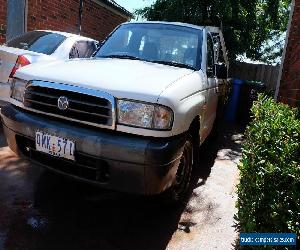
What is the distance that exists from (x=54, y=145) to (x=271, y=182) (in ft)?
5.94

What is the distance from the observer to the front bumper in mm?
3025

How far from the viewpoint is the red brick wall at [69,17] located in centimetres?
1051

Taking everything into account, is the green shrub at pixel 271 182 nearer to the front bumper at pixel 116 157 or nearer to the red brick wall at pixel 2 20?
the front bumper at pixel 116 157

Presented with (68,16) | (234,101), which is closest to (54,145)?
(234,101)

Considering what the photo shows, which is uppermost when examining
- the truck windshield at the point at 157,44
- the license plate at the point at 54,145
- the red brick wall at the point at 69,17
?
the red brick wall at the point at 69,17

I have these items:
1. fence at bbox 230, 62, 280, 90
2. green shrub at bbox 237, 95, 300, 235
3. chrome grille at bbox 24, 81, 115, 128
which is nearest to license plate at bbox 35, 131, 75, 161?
chrome grille at bbox 24, 81, 115, 128

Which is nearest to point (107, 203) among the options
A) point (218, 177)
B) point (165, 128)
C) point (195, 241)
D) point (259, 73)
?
point (195, 241)

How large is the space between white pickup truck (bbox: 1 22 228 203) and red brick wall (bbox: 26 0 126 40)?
7223 mm

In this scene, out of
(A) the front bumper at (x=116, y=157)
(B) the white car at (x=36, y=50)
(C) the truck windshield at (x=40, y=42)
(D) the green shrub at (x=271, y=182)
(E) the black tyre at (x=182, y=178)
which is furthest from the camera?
(C) the truck windshield at (x=40, y=42)

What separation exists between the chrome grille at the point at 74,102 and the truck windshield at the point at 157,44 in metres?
1.34

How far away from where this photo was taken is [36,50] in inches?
266

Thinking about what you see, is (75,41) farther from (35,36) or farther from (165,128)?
(165,128)

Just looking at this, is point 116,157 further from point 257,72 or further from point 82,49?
point 257,72

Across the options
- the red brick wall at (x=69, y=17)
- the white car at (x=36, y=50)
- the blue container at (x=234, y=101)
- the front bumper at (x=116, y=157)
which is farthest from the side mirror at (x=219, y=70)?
the red brick wall at (x=69, y=17)
